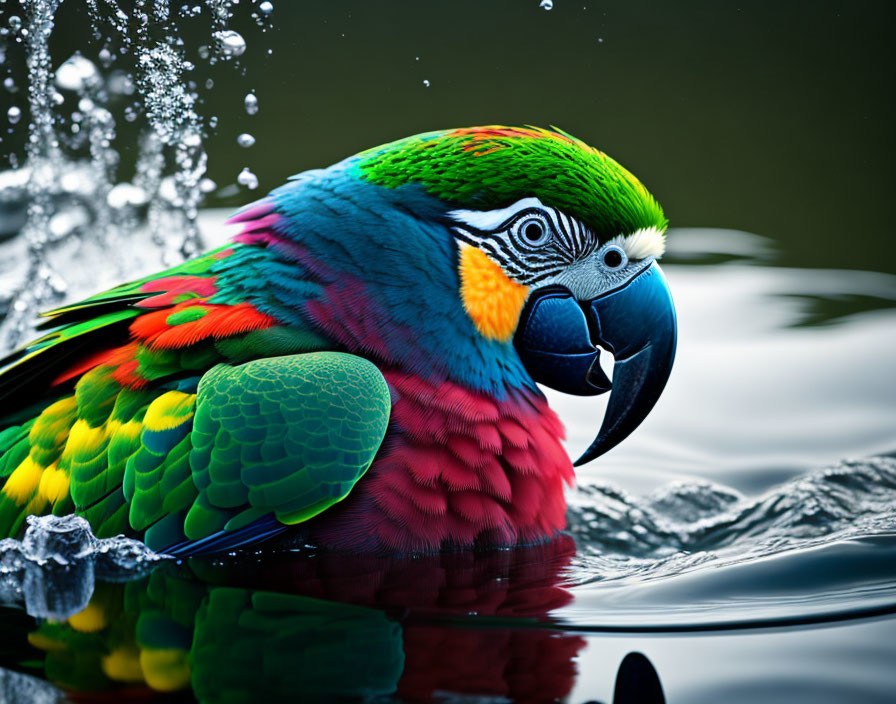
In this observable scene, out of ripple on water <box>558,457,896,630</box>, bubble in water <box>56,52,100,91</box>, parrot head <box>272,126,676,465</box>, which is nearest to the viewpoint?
ripple on water <box>558,457,896,630</box>

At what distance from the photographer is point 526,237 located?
2.05 metres

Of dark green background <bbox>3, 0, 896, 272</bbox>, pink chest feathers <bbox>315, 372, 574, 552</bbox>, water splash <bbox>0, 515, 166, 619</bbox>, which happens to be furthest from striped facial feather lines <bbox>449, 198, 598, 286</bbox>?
dark green background <bbox>3, 0, 896, 272</bbox>

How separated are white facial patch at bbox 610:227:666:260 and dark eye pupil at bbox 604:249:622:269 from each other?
2 cm

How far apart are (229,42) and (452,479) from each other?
156 centimetres

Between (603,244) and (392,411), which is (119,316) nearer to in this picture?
(392,411)

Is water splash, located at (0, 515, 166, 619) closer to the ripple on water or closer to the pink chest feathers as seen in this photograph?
the pink chest feathers

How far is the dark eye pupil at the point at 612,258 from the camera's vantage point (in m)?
2.08

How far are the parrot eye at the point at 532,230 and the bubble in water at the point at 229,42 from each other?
3.92ft

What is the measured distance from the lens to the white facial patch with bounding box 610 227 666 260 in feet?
6.77

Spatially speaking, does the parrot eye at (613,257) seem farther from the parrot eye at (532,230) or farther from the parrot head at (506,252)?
the parrot eye at (532,230)

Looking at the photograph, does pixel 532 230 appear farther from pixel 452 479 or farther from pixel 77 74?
pixel 77 74

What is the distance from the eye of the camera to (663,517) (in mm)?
2693

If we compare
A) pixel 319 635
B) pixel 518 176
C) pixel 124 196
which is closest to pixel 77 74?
pixel 124 196

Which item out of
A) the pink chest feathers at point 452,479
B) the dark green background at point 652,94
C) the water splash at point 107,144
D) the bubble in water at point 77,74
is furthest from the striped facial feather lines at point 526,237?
the dark green background at point 652,94
